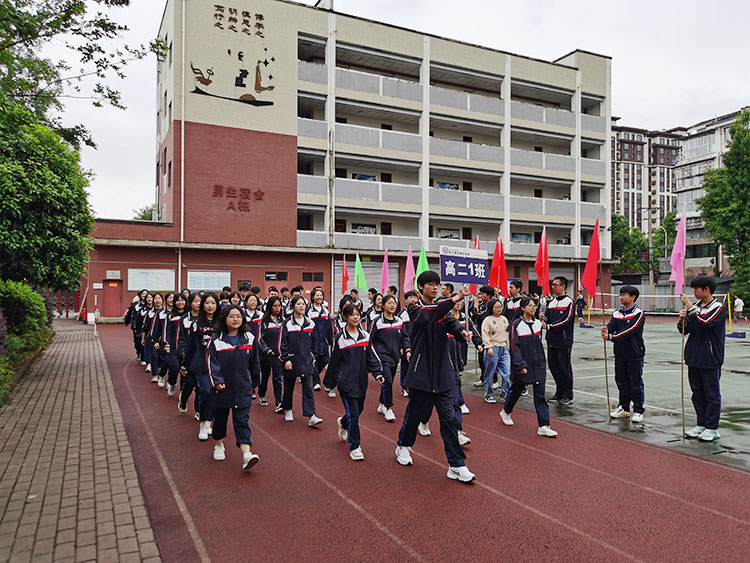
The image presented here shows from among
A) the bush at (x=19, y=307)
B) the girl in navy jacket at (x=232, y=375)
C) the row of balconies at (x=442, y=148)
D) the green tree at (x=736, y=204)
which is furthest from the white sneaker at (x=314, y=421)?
the green tree at (x=736, y=204)

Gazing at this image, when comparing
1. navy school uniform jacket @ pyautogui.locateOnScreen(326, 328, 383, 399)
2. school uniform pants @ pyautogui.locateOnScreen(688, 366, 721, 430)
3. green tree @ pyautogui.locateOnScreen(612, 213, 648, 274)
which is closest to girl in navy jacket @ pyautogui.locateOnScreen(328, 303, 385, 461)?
navy school uniform jacket @ pyautogui.locateOnScreen(326, 328, 383, 399)

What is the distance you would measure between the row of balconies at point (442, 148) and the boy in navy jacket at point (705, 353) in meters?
25.2

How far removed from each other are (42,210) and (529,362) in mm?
10231

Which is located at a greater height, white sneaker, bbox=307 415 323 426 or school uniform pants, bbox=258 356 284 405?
school uniform pants, bbox=258 356 284 405

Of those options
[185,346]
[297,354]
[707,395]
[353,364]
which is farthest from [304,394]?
[707,395]

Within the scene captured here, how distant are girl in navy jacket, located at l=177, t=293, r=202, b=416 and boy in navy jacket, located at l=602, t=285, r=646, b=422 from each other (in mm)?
5949

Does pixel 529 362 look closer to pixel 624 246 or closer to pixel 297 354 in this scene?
pixel 297 354

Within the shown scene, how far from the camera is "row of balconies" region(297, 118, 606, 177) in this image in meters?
29.7

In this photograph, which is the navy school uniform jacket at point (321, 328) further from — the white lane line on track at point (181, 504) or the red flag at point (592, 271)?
the red flag at point (592, 271)

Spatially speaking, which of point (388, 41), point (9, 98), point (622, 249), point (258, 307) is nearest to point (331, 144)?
point (388, 41)

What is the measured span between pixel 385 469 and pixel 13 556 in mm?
3287

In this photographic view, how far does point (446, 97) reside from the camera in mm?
32781

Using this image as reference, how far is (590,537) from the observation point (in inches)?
161

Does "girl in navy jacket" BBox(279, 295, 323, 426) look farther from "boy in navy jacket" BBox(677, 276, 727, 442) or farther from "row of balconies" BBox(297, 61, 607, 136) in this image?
"row of balconies" BBox(297, 61, 607, 136)
